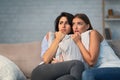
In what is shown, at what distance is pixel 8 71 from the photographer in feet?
6.61

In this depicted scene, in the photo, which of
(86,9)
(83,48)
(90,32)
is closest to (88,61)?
(83,48)

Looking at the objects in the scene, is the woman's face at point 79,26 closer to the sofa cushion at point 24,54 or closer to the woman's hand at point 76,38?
the woman's hand at point 76,38

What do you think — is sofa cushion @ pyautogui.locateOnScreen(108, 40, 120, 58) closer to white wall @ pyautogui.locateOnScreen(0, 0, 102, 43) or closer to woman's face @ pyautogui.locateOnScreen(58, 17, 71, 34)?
woman's face @ pyautogui.locateOnScreen(58, 17, 71, 34)

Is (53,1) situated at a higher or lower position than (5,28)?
higher

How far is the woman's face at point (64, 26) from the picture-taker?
2416mm

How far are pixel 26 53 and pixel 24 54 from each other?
0.02m

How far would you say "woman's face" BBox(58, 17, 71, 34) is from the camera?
95.1 inches

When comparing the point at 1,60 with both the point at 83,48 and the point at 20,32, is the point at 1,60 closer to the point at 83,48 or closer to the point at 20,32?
the point at 83,48

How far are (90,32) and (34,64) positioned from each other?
595mm

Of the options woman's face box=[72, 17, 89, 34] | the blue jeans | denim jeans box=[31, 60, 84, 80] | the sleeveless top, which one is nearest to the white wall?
woman's face box=[72, 17, 89, 34]

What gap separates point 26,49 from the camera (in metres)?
2.39

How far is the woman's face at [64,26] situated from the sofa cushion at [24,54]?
267 millimetres

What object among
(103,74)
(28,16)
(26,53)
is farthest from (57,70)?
(28,16)

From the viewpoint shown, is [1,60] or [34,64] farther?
[34,64]
